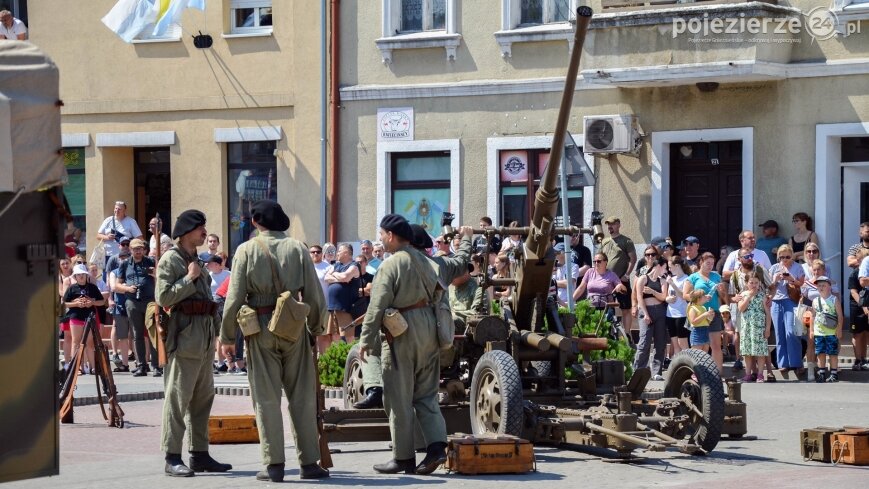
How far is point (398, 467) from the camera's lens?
13055 mm

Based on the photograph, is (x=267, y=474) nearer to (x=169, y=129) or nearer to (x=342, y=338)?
(x=342, y=338)

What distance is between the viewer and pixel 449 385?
14.8 meters

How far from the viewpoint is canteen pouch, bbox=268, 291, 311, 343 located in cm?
1239

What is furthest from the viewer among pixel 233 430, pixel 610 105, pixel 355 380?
pixel 610 105

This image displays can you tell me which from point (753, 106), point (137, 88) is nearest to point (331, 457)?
point (753, 106)

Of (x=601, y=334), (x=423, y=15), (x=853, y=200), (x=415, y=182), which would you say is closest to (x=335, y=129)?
(x=415, y=182)

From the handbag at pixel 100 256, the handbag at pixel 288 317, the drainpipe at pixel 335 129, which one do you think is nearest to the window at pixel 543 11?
the drainpipe at pixel 335 129

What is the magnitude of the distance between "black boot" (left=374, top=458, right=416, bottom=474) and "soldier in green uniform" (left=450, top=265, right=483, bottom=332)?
7.50ft

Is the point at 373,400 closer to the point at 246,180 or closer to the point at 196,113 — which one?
the point at 246,180

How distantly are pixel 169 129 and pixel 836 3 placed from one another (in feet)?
39.3

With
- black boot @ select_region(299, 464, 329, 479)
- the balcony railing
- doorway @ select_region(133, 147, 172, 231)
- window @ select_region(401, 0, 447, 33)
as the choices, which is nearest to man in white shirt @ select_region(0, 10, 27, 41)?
doorway @ select_region(133, 147, 172, 231)

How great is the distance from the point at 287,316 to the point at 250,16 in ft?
58.8

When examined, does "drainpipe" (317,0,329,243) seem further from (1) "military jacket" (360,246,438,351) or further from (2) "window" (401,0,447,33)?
(1) "military jacket" (360,246,438,351)

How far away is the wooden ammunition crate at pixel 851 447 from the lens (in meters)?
13.3
